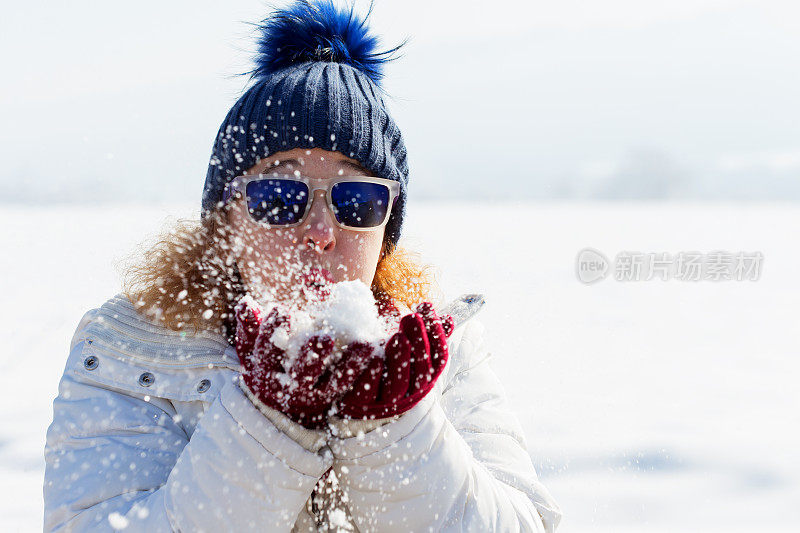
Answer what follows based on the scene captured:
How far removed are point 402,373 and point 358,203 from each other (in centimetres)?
70

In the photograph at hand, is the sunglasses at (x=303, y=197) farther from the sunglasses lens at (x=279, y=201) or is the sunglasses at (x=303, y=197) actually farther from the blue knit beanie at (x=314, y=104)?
the blue knit beanie at (x=314, y=104)

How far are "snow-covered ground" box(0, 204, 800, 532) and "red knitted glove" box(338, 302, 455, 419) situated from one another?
1.31m

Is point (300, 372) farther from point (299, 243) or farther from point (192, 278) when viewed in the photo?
point (192, 278)

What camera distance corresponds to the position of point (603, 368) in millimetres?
6047

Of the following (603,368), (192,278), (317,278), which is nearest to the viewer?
(317,278)

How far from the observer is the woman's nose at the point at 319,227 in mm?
1780

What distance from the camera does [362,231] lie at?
190 cm

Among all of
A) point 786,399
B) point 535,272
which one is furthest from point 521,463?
point 535,272

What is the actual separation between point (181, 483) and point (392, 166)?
120cm
